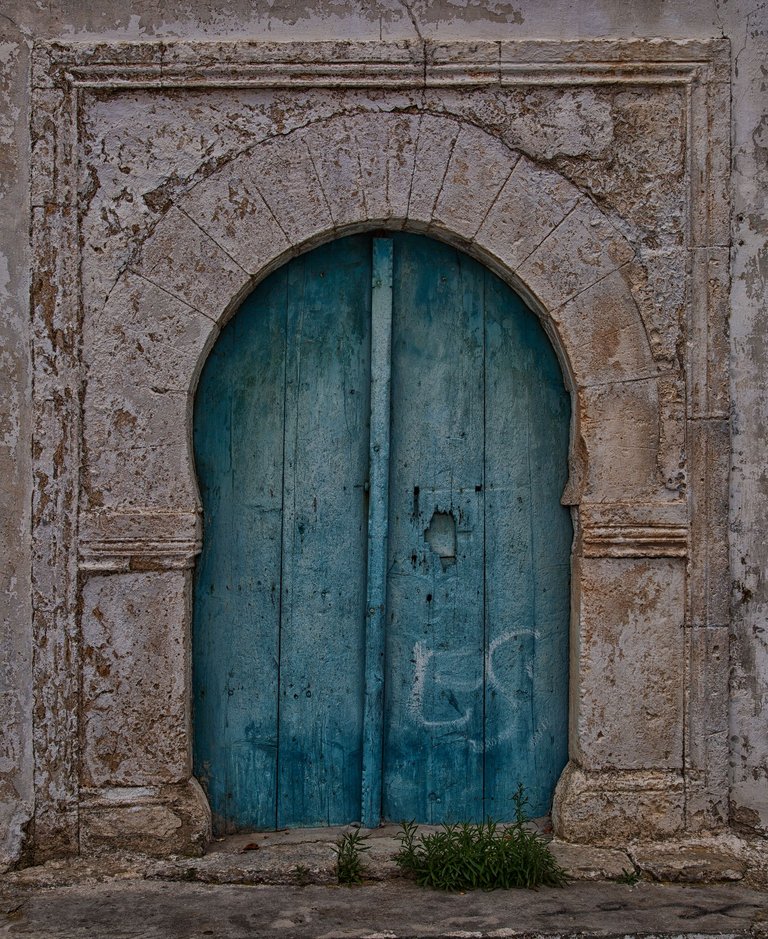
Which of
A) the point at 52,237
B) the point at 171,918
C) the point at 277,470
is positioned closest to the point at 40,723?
the point at 171,918

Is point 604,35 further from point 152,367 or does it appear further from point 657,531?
point 152,367

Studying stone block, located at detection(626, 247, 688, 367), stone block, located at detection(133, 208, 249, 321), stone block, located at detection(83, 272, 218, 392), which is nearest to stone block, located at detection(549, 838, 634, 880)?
stone block, located at detection(626, 247, 688, 367)

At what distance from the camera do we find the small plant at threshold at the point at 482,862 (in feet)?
10.6

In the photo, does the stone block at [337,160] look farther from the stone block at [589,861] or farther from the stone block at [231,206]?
the stone block at [589,861]

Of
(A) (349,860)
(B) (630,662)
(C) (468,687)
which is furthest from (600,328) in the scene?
(A) (349,860)

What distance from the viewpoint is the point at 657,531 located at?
11.1 feet

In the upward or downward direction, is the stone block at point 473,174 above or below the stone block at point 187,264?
above

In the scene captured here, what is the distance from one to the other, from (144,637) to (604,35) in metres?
2.60

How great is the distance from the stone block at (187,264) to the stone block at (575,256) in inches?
40.2

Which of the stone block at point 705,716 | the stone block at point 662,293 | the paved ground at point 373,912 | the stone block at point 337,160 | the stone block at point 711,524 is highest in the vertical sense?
the stone block at point 337,160

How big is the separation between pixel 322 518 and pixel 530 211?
51.3 inches

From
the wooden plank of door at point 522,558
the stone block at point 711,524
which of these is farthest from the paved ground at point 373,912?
the stone block at point 711,524

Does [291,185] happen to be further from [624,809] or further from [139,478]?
[624,809]

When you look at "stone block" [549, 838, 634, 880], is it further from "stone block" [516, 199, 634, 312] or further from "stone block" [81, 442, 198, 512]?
"stone block" [516, 199, 634, 312]
